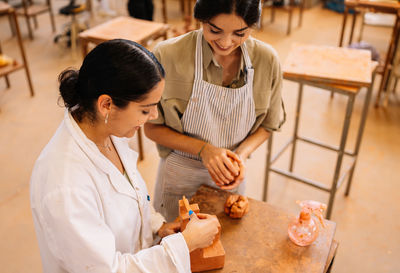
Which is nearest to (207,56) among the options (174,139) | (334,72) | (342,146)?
(174,139)

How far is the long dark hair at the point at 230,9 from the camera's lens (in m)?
1.29

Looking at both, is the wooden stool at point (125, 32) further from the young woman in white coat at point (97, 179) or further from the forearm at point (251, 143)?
the young woman in white coat at point (97, 179)

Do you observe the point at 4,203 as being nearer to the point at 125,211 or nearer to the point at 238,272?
the point at 125,211

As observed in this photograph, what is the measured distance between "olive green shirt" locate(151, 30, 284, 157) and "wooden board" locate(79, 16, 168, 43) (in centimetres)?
165

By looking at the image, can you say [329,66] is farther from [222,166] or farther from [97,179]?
[97,179]

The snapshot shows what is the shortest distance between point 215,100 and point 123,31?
199 centimetres

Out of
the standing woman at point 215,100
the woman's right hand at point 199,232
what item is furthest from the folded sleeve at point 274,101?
the woman's right hand at point 199,232

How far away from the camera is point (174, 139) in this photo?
1626 millimetres

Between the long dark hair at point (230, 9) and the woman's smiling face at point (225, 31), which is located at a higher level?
the long dark hair at point (230, 9)

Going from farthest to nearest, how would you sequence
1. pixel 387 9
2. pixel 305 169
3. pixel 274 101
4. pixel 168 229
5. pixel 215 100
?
pixel 387 9 < pixel 305 169 < pixel 274 101 < pixel 215 100 < pixel 168 229

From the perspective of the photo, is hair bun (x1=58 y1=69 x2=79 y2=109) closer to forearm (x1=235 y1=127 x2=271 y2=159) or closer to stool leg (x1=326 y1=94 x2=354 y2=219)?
forearm (x1=235 y1=127 x2=271 y2=159)

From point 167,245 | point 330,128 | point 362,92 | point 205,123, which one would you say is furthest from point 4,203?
point 362,92

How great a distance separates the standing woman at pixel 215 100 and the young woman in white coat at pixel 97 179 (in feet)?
1.14

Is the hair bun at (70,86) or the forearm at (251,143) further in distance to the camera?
the forearm at (251,143)
